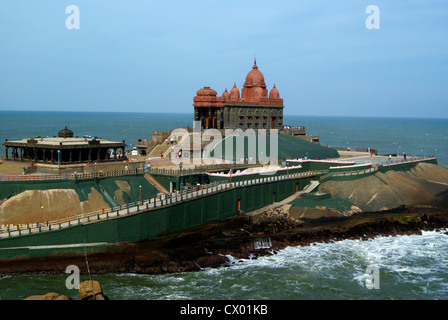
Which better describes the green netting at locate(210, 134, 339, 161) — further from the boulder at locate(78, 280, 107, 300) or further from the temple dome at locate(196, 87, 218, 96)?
the boulder at locate(78, 280, 107, 300)

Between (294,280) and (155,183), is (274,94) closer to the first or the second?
(155,183)

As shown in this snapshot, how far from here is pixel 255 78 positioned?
349ft

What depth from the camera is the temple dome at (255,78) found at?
349ft

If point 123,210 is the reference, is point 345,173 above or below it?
above

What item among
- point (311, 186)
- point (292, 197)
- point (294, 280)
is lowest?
point (294, 280)

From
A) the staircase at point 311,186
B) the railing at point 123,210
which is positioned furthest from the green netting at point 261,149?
the railing at point 123,210

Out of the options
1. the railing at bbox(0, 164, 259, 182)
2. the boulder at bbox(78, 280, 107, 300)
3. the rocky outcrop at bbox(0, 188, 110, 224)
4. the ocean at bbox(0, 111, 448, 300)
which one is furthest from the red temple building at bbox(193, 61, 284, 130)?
the boulder at bbox(78, 280, 107, 300)

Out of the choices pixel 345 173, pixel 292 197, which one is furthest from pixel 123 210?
pixel 345 173

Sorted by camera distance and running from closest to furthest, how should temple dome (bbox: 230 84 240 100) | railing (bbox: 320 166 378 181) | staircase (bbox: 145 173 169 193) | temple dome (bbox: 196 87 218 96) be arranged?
staircase (bbox: 145 173 169 193), railing (bbox: 320 166 378 181), temple dome (bbox: 196 87 218 96), temple dome (bbox: 230 84 240 100)

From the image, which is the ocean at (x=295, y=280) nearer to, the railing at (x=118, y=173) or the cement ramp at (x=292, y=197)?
the cement ramp at (x=292, y=197)

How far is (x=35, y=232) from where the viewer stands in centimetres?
4675

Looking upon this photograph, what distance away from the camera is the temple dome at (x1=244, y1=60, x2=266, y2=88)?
349 feet

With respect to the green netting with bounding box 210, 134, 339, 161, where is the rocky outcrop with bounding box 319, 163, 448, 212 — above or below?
below
